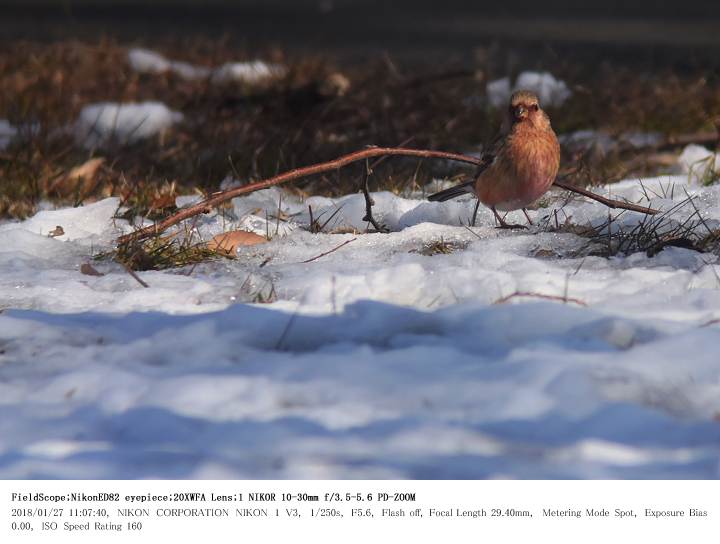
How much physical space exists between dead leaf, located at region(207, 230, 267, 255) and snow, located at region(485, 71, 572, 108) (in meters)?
4.03

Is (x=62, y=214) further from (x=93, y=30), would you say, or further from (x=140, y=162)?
(x=93, y=30)

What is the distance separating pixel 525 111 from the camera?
3486 millimetres

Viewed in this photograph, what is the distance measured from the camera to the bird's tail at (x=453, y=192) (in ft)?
12.7

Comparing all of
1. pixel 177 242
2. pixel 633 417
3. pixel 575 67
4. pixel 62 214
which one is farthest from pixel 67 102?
pixel 633 417

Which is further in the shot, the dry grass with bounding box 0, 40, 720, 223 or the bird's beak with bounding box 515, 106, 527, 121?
the dry grass with bounding box 0, 40, 720, 223

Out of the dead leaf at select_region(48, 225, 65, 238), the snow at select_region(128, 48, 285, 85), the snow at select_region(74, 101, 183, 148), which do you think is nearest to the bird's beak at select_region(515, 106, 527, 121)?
the dead leaf at select_region(48, 225, 65, 238)

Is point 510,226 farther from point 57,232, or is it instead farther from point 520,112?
A: point 57,232

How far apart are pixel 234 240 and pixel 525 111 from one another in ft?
4.05

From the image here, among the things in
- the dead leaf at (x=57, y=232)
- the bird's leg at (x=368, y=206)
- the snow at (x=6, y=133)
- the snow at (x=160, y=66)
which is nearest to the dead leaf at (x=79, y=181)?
the dead leaf at (x=57, y=232)

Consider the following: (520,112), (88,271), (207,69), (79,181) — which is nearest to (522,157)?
(520,112)

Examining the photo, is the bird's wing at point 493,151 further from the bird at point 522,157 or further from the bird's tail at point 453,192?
the bird's tail at point 453,192

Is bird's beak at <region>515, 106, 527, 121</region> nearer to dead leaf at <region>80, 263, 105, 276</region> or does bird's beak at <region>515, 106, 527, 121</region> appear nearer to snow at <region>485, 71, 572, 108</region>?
dead leaf at <region>80, 263, 105, 276</region>

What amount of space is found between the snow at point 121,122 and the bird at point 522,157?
3.37 meters

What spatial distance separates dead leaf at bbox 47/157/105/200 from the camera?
189 inches
